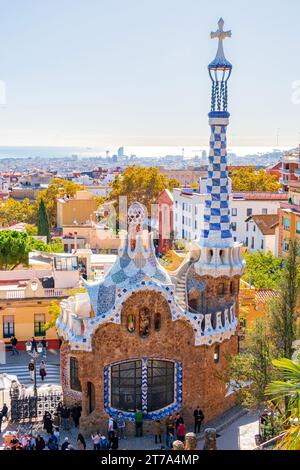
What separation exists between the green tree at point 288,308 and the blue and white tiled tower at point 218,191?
3118 millimetres

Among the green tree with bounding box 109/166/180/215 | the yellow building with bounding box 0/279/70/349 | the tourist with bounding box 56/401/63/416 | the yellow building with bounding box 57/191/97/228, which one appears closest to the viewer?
the tourist with bounding box 56/401/63/416

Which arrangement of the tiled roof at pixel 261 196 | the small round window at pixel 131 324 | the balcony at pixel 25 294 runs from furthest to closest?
the tiled roof at pixel 261 196
the balcony at pixel 25 294
the small round window at pixel 131 324

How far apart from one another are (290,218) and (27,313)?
22.5 metres

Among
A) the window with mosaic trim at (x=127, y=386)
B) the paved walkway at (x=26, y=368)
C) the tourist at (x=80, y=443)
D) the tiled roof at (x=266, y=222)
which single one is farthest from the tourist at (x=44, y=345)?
the tiled roof at (x=266, y=222)

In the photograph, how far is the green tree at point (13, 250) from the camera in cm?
4022

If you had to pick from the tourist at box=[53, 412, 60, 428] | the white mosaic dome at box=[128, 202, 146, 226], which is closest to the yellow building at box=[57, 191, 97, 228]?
the white mosaic dome at box=[128, 202, 146, 226]

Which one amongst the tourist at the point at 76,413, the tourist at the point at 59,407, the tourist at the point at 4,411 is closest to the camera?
the tourist at the point at 76,413

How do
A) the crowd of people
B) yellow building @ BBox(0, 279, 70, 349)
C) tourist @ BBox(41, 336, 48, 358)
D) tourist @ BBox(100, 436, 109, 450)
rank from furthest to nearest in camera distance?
yellow building @ BBox(0, 279, 70, 349) → tourist @ BBox(41, 336, 48, 358) → tourist @ BBox(100, 436, 109, 450) → the crowd of people

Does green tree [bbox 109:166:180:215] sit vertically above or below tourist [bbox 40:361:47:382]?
above

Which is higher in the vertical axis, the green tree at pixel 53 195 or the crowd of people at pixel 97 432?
the green tree at pixel 53 195

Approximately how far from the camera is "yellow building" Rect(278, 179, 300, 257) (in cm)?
4544

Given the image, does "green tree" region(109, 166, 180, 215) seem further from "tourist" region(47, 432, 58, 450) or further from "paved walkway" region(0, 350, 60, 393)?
"tourist" region(47, 432, 58, 450)

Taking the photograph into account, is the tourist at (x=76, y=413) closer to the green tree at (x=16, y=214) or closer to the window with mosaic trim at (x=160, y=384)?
the window with mosaic trim at (x=160, y=384)

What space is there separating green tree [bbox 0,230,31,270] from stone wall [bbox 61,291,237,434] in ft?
64.6
